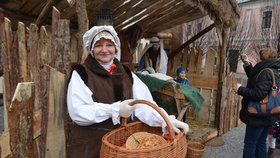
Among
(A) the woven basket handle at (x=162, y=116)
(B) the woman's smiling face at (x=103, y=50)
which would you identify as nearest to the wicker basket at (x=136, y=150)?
(A) the woven basket handle at (x=162, y=116)

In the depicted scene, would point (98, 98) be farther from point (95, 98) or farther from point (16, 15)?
point (16, 15)

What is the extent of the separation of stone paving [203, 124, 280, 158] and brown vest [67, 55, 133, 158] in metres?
2.92

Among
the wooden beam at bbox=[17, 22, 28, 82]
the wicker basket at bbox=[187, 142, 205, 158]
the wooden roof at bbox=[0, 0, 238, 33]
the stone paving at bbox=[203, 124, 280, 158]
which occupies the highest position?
the wooden roof at bbox=[0, 0, 238, 33]

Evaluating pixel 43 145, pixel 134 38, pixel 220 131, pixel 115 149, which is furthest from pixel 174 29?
pixel 115 149

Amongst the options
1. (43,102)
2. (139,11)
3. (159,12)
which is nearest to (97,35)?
(43,102)

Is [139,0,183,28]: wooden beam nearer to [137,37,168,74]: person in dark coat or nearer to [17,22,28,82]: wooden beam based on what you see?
[137,37,168,74]: person in dark coat

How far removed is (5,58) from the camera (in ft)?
9.97

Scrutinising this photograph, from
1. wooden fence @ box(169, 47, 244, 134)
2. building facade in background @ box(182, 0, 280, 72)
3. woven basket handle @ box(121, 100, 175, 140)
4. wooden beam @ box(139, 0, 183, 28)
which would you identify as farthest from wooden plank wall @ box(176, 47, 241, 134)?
building facade in background @ box(182, 0, 280, 72)

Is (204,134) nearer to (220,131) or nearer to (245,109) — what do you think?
(220,131)

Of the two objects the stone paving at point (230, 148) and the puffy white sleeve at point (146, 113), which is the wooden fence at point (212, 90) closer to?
the stone paving at point (230, 148)

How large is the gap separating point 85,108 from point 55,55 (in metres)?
0.82

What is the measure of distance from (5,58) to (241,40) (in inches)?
560

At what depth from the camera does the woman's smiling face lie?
1903 millimetres

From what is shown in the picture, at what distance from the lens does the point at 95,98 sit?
5.95 ft
